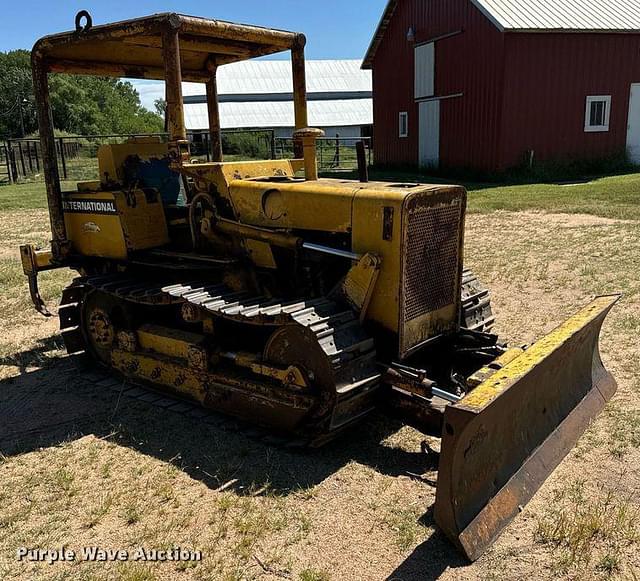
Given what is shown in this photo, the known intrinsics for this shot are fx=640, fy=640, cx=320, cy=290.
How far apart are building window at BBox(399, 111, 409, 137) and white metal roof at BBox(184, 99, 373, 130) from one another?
16.0m

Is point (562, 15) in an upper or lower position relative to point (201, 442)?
upper

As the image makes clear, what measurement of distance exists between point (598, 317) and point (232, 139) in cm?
3404

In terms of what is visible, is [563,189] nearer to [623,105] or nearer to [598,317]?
[623,105]

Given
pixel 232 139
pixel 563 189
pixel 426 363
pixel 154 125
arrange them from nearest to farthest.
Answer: pixel 426 363 < pixel 563 189 < pixel 232 139 < pixel 154 125

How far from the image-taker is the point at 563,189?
57.7 feet

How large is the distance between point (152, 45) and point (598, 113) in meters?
19.1

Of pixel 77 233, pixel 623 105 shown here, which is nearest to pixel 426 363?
pixel 77 233

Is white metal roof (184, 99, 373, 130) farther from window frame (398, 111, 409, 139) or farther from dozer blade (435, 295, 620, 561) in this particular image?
dozer blade (435, 295, 620, 561)

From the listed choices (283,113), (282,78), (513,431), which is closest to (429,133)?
(513,431)

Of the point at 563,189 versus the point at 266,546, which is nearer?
the point at 266,546

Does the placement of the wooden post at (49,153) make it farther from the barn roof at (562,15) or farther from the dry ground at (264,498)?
the barn roof at (562,15)

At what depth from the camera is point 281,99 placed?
148ft

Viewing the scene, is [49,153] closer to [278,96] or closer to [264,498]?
[264,498]

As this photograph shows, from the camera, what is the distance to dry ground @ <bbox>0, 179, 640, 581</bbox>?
3326 millimetres
